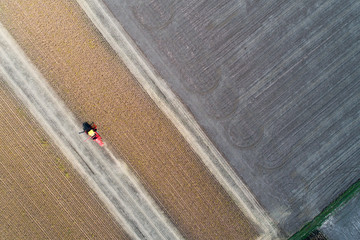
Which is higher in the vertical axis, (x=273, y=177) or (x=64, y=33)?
(x=64, y=33)

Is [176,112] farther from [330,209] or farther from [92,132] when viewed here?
[330,209]

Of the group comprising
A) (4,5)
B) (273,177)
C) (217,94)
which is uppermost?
(4,5)

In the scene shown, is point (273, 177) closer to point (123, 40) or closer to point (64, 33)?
point (123, 40)

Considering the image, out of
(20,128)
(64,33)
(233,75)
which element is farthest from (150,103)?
(20,128)

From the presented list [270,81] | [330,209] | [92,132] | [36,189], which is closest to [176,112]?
[92,132]

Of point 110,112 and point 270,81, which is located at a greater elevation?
point 110,112
